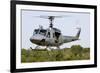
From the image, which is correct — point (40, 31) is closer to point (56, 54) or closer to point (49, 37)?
point (49, 37)

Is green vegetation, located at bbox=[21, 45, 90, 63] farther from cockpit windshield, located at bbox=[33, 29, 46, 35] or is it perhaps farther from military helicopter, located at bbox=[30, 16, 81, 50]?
cockpit windshield, located at bbox=[33, 29, 46, 35]

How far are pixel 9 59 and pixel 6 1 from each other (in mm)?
504

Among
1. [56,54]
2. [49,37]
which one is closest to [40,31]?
[49,37]

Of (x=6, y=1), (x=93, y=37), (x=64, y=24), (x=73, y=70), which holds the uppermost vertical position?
(x=6, y=1)

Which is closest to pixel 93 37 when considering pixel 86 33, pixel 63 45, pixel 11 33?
pixel 86 33

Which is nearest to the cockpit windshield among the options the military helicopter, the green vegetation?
the military helicopter

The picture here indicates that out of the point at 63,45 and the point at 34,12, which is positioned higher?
the point at 34,12

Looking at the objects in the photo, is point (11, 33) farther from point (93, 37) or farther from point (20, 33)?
point (93, 37)

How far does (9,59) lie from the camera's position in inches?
69.1

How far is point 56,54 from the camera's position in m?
1.90

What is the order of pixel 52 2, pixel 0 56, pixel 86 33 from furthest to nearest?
pixel 86 33, pixel 52 2, pixel 0 56

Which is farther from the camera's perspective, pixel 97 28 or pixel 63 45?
pixel 97 28

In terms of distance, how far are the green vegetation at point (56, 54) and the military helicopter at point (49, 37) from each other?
0.17 ft

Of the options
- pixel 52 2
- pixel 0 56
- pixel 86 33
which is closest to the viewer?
pixel 0 56
